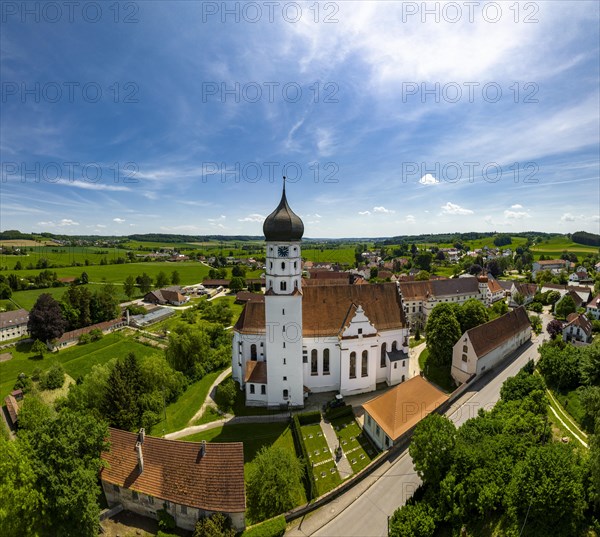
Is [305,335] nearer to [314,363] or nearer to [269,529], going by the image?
[314,363]

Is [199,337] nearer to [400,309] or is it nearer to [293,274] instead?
[293,274]

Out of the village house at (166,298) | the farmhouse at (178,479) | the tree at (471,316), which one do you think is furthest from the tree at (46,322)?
the tree at (471,316)

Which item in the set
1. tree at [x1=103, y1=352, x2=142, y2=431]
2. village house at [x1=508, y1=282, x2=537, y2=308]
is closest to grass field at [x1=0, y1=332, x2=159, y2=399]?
tree at [x1=103, y1=352, x2=142, y2=431]

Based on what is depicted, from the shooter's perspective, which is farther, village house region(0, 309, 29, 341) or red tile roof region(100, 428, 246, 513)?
village house region(0, 309, 29, 341)

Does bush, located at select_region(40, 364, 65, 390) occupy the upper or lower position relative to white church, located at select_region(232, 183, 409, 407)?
lower

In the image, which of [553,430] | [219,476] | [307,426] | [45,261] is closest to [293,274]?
[307,426]

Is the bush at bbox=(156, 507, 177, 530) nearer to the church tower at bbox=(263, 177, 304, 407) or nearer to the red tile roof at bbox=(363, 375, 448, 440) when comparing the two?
the church tower at bbox=(263, 177, 304, 407)

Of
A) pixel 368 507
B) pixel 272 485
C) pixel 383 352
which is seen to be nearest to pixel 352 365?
pixel 383 352

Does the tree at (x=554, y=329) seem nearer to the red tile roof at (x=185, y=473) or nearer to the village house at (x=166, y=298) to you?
the red tile roof at (x=185, y=473)
